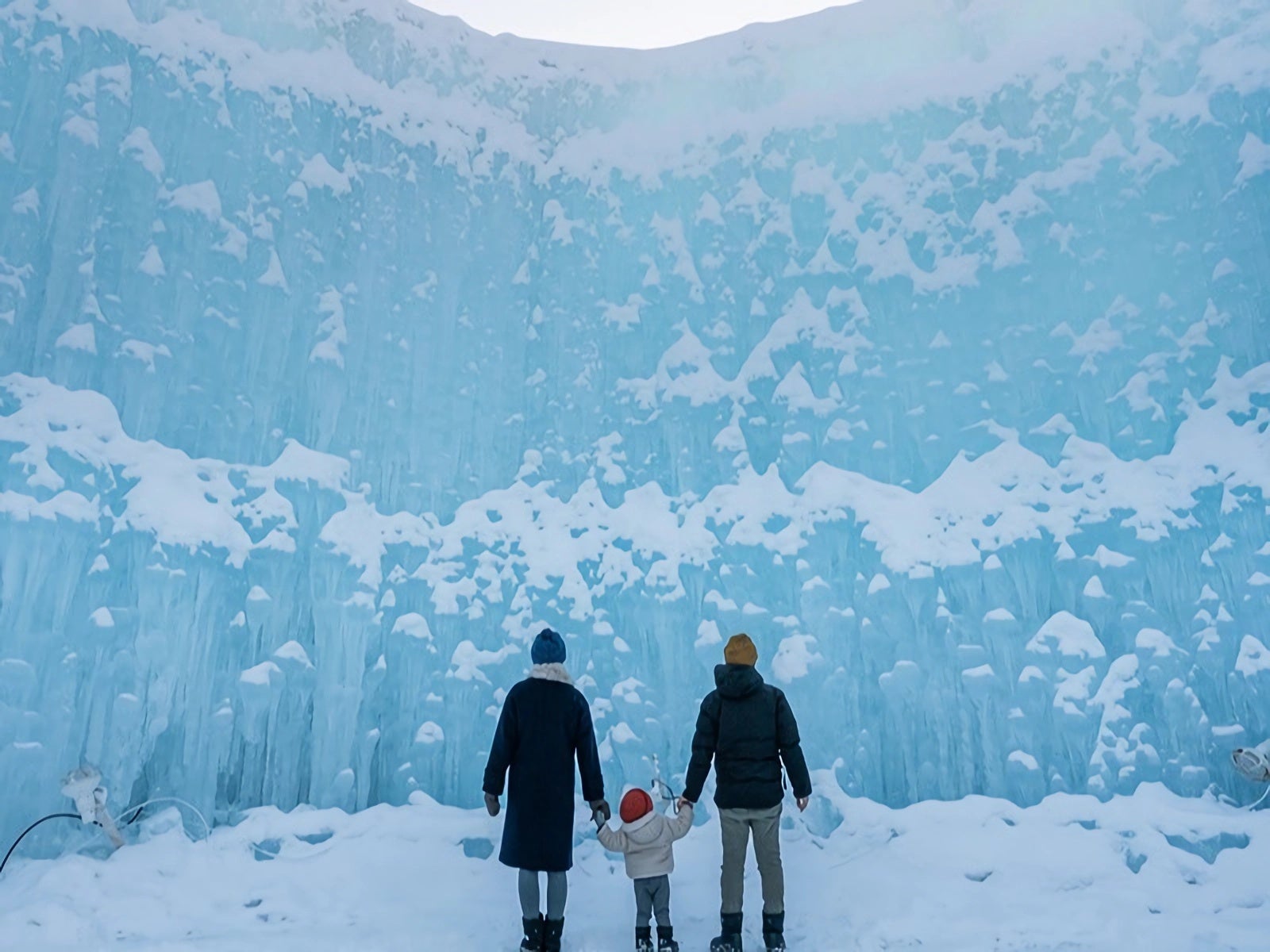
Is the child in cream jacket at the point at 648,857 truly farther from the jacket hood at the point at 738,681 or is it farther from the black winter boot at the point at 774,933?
the jacket hood at the point at 738,681

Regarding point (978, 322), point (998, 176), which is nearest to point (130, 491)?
point (978, 322)

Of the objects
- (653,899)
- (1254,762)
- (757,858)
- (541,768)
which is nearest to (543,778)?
(541,768)

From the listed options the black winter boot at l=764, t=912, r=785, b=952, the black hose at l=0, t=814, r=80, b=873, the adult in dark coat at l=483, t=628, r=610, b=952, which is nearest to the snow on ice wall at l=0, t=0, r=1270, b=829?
the black hose at l=0, t=814, r=80, b=873

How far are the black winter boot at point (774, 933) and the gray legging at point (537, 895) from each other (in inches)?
31.5

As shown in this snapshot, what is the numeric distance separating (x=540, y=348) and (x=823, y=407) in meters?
2.21

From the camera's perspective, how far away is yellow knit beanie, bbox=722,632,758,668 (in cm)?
352

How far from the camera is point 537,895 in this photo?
3.25m

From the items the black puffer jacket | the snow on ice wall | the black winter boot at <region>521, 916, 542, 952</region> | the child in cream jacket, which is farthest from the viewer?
the snow on ice wall

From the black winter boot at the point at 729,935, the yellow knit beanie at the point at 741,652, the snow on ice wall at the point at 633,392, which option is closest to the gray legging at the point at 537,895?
the black winter boot at the point at 729,935

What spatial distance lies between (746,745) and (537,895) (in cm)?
96

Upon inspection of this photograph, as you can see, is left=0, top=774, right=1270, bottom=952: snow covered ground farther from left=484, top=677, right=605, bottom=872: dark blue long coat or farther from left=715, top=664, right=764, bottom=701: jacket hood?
left=715, top=664, right=764, bottom=701: jacket hood

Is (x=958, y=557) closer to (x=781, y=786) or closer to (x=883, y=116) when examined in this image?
(x=781, y=786)

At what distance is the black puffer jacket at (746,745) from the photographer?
342cm

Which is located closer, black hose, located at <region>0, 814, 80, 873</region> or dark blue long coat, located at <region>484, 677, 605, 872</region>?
dark blue long coat, located at <region>484, 677, 605, 872</region>
